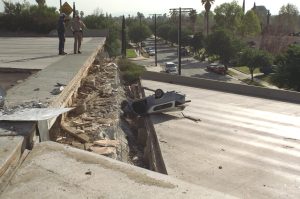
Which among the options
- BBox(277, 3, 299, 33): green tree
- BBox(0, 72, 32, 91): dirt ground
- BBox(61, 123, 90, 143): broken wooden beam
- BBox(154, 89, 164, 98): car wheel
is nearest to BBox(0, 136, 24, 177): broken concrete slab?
BBox(61, 123, 90, 143): broken wooden beam

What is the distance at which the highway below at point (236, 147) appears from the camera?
8.63 m

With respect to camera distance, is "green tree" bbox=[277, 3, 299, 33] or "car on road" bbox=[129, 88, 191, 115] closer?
"car on road" bbox=[129, 88, 191, 115]

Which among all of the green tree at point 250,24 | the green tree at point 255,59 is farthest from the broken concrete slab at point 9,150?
the green tree at point 250,24

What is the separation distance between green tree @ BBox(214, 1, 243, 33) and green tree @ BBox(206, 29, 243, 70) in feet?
93.6

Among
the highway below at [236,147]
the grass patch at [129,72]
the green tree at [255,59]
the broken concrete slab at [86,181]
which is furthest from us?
the green tree at [255,59]

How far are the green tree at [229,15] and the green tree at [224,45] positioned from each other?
28.5 metres

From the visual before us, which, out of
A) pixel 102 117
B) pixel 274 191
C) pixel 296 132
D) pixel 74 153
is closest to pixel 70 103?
pixel 102 117

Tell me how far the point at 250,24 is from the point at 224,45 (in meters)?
28.7

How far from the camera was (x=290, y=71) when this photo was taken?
3234 centimetres

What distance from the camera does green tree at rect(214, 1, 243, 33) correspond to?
85.8m

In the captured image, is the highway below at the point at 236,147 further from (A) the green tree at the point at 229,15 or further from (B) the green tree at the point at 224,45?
(A) the green tree at the point at 229,15

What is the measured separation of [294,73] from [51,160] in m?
30.1

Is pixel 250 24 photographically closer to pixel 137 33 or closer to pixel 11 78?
pixel 137 33

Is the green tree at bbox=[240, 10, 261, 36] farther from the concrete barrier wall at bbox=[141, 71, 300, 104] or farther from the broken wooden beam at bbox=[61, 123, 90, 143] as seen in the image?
the broken wooden beam at bbox=[61, 123, 90, 143]
